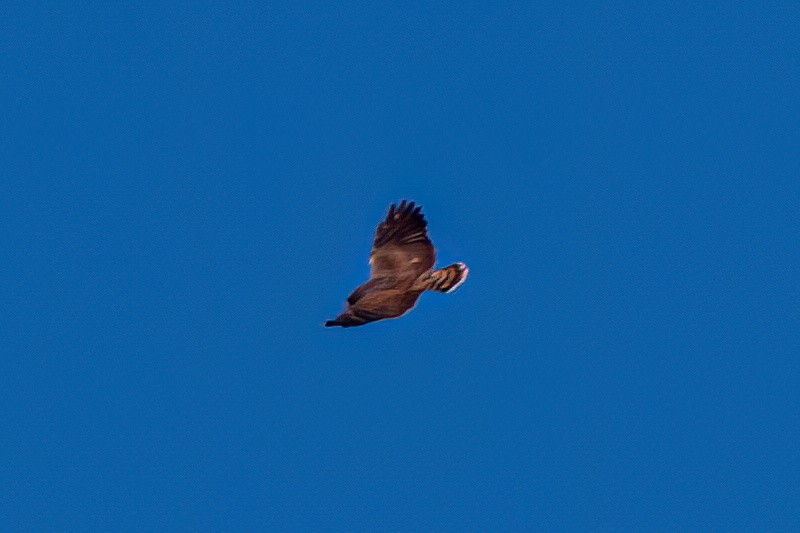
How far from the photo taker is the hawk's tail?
27.9 m

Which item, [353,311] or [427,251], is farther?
[427,251]

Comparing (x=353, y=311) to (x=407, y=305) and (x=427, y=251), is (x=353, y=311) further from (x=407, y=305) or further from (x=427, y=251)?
(x=427, y=251)

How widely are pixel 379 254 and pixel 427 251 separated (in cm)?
101

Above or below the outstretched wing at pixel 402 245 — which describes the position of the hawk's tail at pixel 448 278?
below

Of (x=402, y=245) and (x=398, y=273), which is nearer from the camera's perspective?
(x=398, y=273)

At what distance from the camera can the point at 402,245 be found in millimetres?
28812

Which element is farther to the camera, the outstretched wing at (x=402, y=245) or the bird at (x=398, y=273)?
the outstretched wing at (x=402, y=245)

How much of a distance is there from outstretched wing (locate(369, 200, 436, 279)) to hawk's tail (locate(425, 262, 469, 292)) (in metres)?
0.32

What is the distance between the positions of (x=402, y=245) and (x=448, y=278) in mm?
1379

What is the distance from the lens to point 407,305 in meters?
26.4

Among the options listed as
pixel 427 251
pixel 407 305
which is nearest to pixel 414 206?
pixel 427 251

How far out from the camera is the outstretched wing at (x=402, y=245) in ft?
93.0

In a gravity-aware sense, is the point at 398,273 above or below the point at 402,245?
below

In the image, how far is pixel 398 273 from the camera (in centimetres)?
2806
